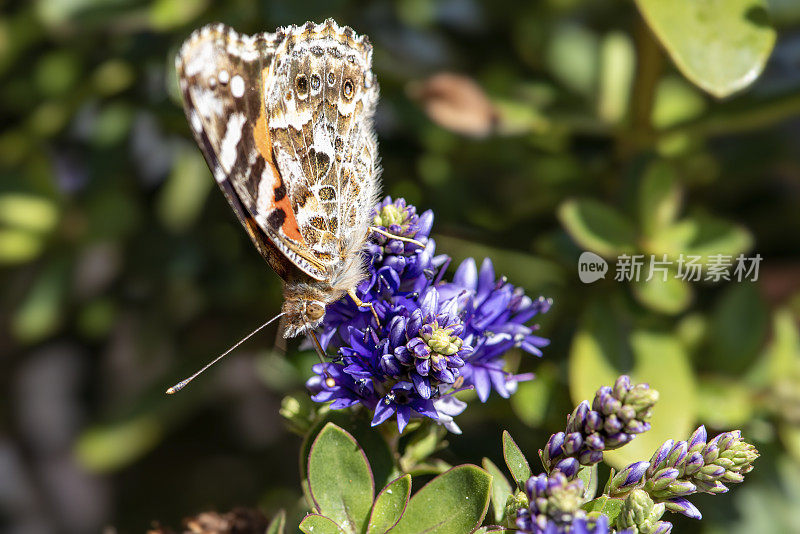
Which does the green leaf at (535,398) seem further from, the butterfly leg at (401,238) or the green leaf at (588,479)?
the butterfly leg at (401,238)

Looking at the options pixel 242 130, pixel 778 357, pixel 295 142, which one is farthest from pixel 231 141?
pixel 778 357

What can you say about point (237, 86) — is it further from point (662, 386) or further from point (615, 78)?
point (615, 78)

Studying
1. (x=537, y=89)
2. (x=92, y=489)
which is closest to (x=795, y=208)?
(x=537, y=89)

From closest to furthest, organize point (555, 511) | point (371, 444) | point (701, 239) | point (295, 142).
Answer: point (555, 511) → point (371, 444) → point (295, 142) → point (701, 239)

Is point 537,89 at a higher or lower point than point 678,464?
higher

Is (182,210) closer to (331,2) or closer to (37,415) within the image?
(331,2)

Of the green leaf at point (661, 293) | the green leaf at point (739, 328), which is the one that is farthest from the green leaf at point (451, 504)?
the green leaf at point (739, 328)
